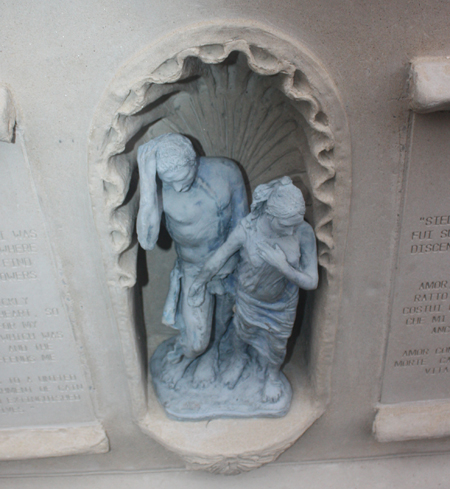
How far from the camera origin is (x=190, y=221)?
96.4 inches

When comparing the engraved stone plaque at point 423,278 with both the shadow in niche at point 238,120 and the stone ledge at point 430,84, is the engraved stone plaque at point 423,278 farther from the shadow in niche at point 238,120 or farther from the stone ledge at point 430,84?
the shadow in niche at point 238,120

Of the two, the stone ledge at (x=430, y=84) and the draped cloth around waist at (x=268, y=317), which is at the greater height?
the stone ledge at (x=430, y=84)

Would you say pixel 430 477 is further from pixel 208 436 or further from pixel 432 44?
pixel 432 44

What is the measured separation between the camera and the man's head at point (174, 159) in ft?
7.17

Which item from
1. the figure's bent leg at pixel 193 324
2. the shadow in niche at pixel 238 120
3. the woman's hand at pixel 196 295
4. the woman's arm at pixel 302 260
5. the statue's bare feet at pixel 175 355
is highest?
the shadow in niche at pixel 238 120

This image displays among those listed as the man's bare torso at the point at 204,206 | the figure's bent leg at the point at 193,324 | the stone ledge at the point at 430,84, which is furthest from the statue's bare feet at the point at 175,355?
the stone ledge at the point at 430,84

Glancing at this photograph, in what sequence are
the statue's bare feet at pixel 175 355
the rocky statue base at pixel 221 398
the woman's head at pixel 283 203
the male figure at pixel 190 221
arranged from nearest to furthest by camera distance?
the woman's head at pixel 283 203
the male figure at pixel 190 221
the rocky statue base at pixel 221 398
the statue's bare feet at pixel 175 355

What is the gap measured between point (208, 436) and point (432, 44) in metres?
2.15

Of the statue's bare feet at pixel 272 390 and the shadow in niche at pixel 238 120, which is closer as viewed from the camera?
the shadow in niche at pixel 238 120

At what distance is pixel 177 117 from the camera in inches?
101

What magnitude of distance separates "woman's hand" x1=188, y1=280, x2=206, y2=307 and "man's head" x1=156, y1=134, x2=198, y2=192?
61 centimetres

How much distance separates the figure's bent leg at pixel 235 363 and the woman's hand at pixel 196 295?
327mm

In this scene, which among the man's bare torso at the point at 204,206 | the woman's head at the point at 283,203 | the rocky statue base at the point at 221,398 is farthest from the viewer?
the rocky statue base at the point at 221,398

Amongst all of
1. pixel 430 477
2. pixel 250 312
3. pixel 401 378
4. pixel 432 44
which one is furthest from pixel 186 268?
pixel 430 477
